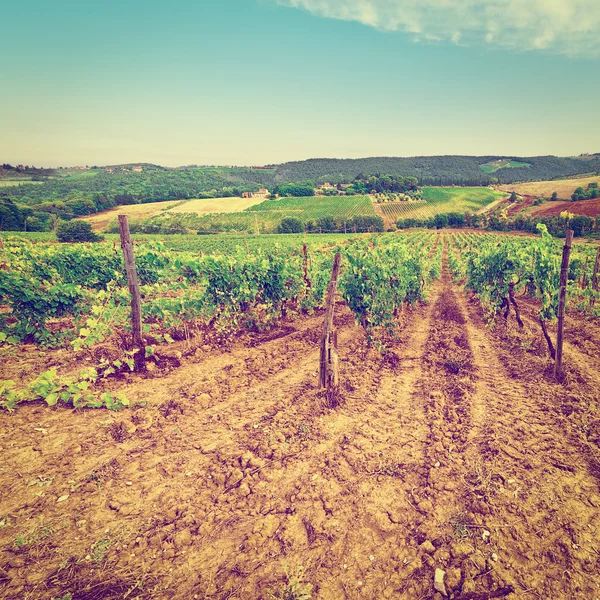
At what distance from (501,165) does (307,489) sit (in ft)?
664

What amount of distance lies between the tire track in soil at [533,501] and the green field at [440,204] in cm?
7473

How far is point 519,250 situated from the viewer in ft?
31.1

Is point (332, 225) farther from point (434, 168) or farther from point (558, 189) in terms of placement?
point (434, 168)

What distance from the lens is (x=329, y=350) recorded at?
6.02 meters

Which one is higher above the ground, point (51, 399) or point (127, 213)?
point (127, 213)

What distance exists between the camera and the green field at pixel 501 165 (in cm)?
15862

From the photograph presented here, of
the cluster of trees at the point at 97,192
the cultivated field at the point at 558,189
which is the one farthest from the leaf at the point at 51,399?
the cultivated field at the point at 558,189

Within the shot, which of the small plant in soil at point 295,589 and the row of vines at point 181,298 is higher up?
the row of vines at point 181,298

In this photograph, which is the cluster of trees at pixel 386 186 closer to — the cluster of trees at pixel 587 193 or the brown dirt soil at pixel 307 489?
the cluster of trees at pixel 587 193

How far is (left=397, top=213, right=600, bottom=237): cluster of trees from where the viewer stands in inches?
2165

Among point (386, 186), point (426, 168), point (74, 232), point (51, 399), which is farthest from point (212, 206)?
point (426, 168)

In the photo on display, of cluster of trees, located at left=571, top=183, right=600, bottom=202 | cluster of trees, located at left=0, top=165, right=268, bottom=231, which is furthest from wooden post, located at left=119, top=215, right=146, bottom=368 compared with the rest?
cluster of trees, located at left=571, top=183, right=600, bottom=202

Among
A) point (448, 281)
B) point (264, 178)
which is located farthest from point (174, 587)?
point (264, 178)

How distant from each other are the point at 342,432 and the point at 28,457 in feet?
14.5
